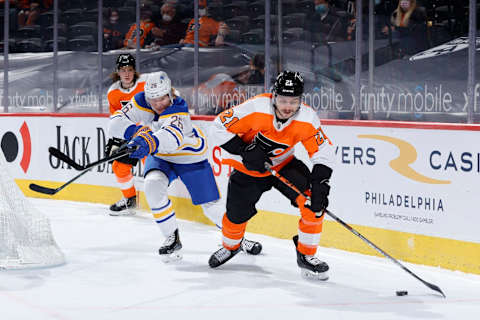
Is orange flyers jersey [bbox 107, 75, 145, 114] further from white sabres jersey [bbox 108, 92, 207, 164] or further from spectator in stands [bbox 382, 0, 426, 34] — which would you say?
spectator in stands [bbox 382, 0, 426, 34]

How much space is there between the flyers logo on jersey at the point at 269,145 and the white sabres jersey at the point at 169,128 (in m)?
0.68

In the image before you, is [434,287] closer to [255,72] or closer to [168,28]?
[255,72]

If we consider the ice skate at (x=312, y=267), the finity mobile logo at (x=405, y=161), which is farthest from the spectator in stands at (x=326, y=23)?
the ice skate at (x=312, y=267)

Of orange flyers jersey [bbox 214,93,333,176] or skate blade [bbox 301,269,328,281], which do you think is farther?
skate blade [bbox 301,269,328,281]

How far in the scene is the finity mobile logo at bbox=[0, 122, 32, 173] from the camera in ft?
26.2

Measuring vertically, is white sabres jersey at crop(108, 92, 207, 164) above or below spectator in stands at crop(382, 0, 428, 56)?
below

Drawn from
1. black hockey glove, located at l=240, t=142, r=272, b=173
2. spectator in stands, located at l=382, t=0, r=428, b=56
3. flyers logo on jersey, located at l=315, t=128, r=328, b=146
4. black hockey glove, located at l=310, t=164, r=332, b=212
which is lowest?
black hockey glove, located at l=310, t=164, r=332, b=212

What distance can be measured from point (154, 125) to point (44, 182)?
309 centimetres

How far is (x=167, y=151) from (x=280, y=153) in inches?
33.0

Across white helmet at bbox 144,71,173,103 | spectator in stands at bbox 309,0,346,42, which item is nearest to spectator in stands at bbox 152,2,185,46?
spectator in stands at bbox 309,0,346,42

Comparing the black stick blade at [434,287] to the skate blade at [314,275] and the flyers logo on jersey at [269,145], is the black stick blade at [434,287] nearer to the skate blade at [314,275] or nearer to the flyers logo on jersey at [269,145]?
the skate blade at [314,275]

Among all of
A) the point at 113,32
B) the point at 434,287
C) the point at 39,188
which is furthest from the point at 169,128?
the point at 113,32

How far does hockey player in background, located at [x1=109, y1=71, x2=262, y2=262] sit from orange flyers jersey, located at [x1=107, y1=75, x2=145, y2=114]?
109 centimetres

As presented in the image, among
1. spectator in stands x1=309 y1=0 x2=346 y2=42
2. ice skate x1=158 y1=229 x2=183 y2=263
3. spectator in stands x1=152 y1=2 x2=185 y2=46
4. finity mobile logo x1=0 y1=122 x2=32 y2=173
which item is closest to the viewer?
ice skate x1=158 y1=229 x2=183 y2=263
